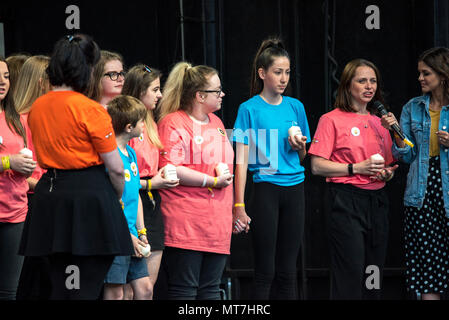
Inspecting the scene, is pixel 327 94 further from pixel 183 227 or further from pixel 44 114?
pixel 44 114

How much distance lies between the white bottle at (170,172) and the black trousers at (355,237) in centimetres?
105

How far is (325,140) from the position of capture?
177 inches

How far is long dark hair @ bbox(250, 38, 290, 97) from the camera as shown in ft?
14.8

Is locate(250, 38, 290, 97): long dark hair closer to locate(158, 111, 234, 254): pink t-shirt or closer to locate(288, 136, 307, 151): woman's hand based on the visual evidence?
locate(288, 136, 307, 151): woman's hand

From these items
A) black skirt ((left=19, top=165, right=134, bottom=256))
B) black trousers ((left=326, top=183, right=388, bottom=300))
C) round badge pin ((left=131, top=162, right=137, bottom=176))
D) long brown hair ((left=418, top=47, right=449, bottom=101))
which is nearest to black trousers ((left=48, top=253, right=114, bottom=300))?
black skirt ((left=19, top=165, right=134, bottom=256))

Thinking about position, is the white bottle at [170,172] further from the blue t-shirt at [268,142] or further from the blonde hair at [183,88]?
the blue t-shirt at [268,142]

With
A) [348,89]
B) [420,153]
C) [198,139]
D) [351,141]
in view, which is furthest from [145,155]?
[420,153]

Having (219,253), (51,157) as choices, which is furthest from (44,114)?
(219,253)

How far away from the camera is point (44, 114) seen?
3.15 metres

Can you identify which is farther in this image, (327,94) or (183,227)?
(327,94)

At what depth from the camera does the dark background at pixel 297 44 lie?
18.0 feet

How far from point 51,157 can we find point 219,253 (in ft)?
4.22
